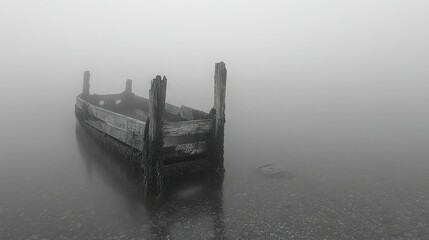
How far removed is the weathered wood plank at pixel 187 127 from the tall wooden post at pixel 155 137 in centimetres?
25

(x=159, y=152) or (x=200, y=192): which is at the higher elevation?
(x=159, y=152)

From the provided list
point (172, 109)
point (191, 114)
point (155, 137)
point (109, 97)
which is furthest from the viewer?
point (109, 97)

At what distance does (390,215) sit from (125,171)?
837 centimetres

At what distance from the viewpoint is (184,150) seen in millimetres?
9773

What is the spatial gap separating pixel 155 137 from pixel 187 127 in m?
1.03

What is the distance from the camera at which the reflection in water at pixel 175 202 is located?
7777mm

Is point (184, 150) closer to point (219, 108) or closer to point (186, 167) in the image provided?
point (186, 167)

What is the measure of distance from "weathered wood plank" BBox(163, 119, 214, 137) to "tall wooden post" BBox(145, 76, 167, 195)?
247mm

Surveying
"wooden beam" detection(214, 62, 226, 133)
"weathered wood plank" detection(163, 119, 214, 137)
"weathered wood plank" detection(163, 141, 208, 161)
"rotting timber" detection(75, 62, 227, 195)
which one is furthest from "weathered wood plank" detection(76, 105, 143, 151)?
"wooden beam" detection(214, 62, 226, 133)

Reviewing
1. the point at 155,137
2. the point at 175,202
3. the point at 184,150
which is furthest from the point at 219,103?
the point at 175,202

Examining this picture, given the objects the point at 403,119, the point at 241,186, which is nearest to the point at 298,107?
the point at 403,119

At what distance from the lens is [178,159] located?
9766 mm

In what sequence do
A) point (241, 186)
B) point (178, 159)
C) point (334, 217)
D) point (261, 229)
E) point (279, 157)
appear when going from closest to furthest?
point (261, 229) → point (334, 217) → point (178, 159) → point (241, 186) → point (279, 157)

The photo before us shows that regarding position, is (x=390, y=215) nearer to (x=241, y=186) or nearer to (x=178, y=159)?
(x=241, y=186)
